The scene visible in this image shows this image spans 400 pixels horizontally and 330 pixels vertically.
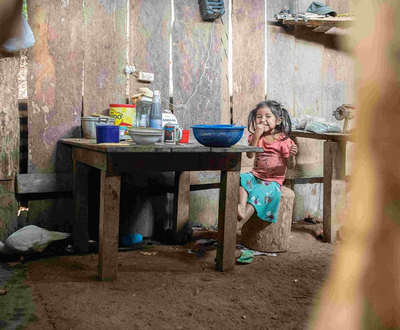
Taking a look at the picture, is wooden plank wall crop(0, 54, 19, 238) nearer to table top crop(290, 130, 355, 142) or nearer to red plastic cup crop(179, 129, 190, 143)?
red plastic cup crop(179, 129, 190, 143)

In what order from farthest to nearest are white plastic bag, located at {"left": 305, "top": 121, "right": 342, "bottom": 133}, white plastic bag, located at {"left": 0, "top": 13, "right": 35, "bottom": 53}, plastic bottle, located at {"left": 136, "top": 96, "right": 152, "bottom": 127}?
1. white plastic bag, located at {"left": 305, "top": 121, "right": 342, "bottom": 133}
2. plastic bottle, located at {"left": 136, "top": 96, "right": 152, "bottom": 127}
3. white plastic bag, located at {"left": 0, "top": 13, "right": 35, "bottom": 53}

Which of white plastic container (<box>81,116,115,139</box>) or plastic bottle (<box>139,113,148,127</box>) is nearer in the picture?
white plastic container (<box>81,116,115,139</box>)

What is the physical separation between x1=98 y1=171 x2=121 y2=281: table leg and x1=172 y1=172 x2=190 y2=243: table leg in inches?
39.0

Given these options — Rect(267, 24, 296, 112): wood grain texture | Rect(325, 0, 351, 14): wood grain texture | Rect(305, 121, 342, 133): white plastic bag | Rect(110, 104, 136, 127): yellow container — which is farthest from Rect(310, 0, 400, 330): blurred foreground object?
Rect(325, 0, 351, 14): wood grain texture

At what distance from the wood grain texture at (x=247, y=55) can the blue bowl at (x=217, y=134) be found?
1.25 m

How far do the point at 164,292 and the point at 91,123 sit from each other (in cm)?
127

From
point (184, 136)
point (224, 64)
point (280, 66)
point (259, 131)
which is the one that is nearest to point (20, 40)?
point (184, 136)

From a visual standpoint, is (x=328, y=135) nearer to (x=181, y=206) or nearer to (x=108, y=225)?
(x=181, y=206)

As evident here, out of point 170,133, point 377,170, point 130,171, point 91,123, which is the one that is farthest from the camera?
point 91,123

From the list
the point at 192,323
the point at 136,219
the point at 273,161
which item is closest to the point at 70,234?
the point at 136,219

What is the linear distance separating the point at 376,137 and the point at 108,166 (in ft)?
6.46

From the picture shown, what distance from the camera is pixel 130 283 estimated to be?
7.45ft

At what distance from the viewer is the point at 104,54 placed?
3.00 m

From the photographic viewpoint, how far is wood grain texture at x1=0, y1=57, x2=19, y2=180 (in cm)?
269
